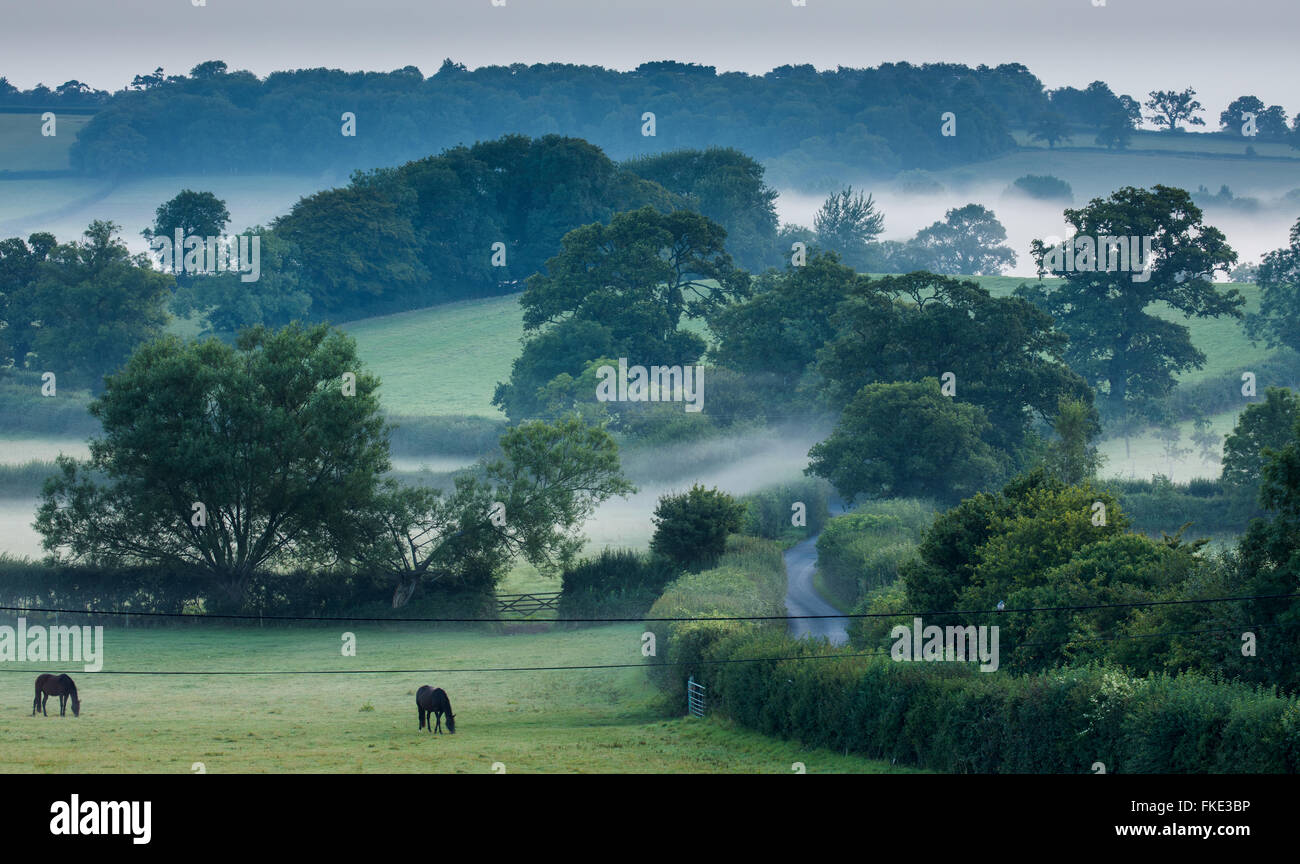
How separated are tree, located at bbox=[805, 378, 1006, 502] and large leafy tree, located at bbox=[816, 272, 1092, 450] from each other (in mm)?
9023

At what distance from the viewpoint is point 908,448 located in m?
77.1

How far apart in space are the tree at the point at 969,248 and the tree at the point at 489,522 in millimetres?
120927

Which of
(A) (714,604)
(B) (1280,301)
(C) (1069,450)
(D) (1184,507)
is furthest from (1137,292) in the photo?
(A) (714,604)

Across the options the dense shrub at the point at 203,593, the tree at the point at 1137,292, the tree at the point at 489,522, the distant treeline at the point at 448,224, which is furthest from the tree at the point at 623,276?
the dense shrub at the point at 203,593

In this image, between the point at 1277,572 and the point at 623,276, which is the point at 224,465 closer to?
the point at 1277,572

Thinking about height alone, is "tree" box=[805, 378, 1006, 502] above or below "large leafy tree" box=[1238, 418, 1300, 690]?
above

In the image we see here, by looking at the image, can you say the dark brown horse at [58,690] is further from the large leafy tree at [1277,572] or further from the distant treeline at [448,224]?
the distant treeline at [448,224]

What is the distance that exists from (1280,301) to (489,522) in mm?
79995

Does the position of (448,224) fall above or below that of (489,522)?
above

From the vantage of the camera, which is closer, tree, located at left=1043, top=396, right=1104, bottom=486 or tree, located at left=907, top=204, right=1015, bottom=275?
tree, located at left=1043, top=396, right=1104, bottom=486

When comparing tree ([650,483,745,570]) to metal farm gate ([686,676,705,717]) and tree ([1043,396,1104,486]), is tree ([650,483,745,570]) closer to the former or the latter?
tree ([1043,396,1104,486])

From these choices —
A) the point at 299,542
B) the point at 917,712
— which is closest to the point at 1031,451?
the point at 299,542

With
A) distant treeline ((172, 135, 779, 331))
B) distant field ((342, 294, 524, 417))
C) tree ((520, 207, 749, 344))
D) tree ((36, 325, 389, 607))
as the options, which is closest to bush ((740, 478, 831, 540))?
tree ((36, 325, 389, 607))

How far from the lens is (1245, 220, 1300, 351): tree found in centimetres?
11550
